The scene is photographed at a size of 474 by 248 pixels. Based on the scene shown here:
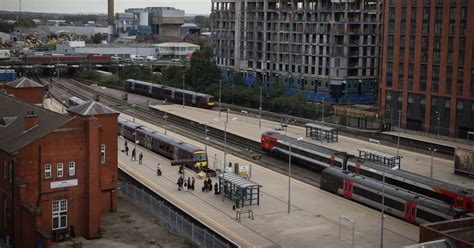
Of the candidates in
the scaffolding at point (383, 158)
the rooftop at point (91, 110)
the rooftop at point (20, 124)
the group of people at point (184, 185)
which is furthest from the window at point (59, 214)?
the scaffolding at point (383, 158)

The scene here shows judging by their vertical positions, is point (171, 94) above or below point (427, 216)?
above

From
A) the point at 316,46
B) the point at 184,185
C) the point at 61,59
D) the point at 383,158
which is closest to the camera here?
the point at 184,185

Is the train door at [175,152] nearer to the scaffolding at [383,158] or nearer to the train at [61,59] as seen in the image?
the scaffolding at [383,158]

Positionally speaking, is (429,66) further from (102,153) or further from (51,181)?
(51,181)

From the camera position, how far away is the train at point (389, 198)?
38094 mm

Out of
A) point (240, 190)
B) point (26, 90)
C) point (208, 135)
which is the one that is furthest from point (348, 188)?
point (26, 90)

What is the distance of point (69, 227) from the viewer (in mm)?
36594

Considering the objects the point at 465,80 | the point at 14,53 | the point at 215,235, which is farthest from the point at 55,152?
the point at 14,53

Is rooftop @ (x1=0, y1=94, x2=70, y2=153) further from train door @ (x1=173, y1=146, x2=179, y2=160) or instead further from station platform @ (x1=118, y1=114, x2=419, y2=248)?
train door @ (x1=173, y1=146, x2=179, y2=160)

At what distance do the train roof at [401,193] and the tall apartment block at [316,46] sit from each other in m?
52.0

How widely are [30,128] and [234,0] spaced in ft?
267

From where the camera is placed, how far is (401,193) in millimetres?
41094

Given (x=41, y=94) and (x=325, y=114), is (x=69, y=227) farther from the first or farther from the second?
(x=325, y=114)

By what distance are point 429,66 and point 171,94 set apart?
42.8m
